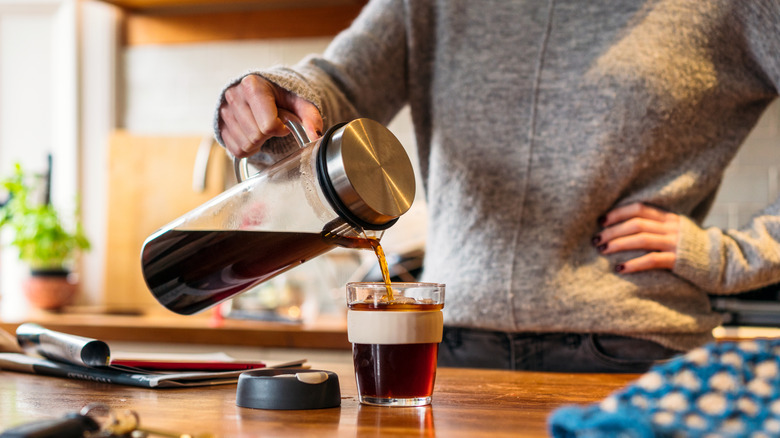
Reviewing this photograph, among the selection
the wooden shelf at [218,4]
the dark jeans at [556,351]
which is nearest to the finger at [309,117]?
the dark jeans at [556,351]

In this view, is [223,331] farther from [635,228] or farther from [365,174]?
[365,174]

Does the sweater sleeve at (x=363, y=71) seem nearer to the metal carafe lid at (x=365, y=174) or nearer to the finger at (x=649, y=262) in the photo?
the metal carafe lid at (x=365, y=174)

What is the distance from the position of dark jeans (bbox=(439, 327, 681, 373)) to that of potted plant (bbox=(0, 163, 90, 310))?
72.9 inches

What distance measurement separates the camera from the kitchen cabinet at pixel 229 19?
270 cm

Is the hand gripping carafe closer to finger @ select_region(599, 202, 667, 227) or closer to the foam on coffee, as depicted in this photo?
the foam on coffee

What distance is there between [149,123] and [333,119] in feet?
6.83

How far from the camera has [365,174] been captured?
678mm

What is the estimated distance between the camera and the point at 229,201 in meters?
0.76

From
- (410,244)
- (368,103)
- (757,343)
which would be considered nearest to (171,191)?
(410,244)

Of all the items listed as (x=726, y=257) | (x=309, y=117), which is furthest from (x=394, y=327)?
(x=726, y=257)

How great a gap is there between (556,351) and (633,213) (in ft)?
0.70

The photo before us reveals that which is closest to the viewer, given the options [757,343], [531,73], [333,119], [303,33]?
[757,343]

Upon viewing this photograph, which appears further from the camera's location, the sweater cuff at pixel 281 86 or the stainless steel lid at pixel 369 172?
the sweater cuff at pixel 281 86

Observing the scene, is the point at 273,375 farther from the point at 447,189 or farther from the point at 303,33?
the point at 303,33
